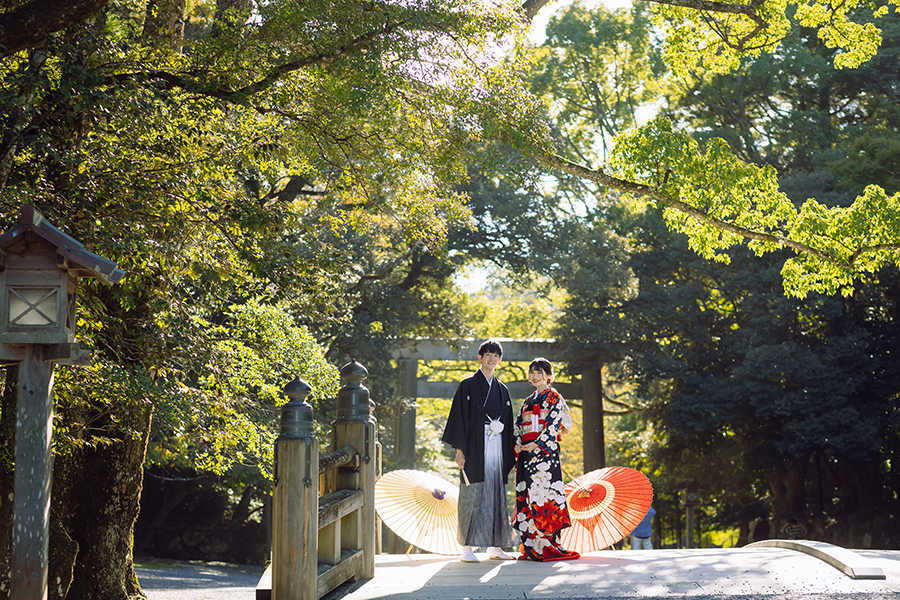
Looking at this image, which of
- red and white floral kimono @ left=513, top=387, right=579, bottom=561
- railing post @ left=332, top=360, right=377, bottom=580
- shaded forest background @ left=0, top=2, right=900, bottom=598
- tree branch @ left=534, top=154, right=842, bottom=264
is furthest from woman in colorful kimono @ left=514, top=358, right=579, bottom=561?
tree branch @ left=534, top=154, right=842, bottom=264

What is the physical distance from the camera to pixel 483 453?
17.1 ft

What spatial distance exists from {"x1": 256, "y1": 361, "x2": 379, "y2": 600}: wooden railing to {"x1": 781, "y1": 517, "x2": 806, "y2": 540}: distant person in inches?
412

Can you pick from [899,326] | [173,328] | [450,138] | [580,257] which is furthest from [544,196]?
[173,328]

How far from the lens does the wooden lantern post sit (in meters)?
3.19

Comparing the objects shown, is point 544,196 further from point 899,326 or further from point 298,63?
point 298,63

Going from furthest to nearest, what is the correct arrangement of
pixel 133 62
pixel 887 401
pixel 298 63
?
pixel 887 401 < pixel 298 63 < pixel 133 62

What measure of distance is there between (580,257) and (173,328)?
33.6 feet

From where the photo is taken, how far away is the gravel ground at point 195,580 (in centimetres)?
931

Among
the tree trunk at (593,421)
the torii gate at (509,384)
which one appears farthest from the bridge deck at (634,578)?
the tree trunk at (593,421)

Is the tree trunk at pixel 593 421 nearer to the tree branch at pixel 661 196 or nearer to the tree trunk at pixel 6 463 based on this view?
the tree branch at pixel 661 196

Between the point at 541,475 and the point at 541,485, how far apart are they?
66 millimetres

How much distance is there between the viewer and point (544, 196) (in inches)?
579

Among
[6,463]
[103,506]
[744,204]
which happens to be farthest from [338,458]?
[744,204]

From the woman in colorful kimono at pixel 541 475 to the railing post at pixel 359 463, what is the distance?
1172mm
